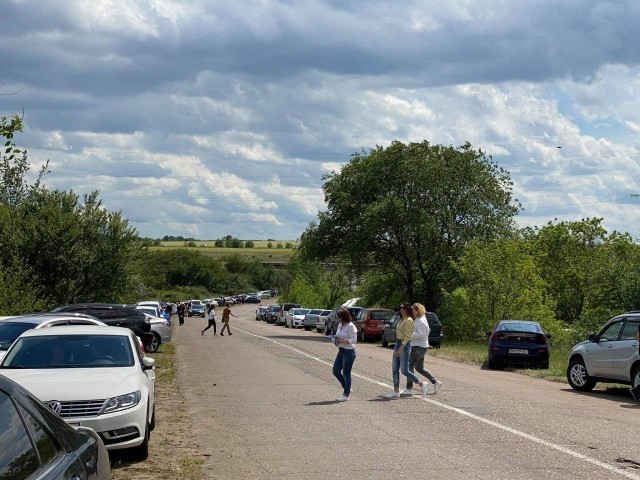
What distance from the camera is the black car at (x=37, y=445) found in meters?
3.99

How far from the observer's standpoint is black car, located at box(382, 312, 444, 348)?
35.9m

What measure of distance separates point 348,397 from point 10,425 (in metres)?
12.5

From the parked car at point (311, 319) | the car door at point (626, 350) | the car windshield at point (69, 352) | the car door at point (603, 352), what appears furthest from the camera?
the parked car at point (311, 319)

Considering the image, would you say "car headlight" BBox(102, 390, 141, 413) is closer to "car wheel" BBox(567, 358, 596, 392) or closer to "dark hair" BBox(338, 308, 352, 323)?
"dark hair" BBox(338, 308, 352, 323)

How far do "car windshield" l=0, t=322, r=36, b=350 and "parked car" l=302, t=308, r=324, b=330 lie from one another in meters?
40.1

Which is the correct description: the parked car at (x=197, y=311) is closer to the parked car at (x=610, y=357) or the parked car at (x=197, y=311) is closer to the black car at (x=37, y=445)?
the parked car at (x=610, y=357)

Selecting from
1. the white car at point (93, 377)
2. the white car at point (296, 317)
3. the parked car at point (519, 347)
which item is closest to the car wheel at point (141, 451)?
the white car at point (93, 377)

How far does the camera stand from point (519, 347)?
25.5m

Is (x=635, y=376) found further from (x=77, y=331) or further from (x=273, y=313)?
(x=273, y=313)

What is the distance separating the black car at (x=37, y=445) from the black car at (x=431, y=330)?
100 feet

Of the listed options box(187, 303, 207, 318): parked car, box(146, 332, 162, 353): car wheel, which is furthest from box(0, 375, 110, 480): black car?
box(187, 303, 207, 318): parked car

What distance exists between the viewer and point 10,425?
164 inches

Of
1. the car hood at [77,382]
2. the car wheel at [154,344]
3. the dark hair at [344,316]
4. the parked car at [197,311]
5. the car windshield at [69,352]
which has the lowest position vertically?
the parked car at [197,311]

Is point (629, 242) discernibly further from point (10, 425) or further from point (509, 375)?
point (10, 425)
